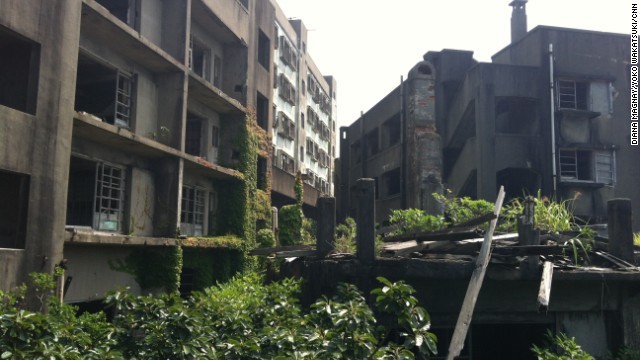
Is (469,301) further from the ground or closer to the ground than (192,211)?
closer to the ground

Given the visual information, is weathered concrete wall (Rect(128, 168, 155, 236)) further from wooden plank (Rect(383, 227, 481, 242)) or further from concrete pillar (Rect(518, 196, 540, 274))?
concrete pillar (Rect(518, 196, 540, 274))

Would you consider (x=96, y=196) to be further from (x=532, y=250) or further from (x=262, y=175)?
(x=532, y=250)

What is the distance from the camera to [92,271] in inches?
589

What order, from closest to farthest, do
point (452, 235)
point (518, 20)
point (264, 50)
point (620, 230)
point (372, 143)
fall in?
point (620, 230), point (452, 235), point (264, 50), point (518, 20), point (372, 143)

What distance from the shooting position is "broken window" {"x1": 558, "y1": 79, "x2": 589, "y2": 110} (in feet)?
80.6

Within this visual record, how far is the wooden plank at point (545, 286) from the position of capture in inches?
251

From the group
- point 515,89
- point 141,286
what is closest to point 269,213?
point 141,286

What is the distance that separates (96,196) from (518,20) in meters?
21.6

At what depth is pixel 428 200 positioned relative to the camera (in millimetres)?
24281

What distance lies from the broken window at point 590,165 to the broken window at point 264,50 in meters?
13.4

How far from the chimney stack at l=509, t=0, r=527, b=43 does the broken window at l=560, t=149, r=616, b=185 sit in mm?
6687

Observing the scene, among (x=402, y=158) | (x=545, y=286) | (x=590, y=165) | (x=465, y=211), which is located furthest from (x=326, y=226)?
(x=590, y=165)

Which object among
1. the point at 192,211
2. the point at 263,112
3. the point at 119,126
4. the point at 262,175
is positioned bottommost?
the point at 192,211

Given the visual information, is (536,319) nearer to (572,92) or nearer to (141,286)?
(141,286)
